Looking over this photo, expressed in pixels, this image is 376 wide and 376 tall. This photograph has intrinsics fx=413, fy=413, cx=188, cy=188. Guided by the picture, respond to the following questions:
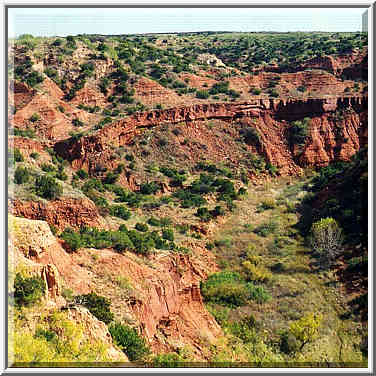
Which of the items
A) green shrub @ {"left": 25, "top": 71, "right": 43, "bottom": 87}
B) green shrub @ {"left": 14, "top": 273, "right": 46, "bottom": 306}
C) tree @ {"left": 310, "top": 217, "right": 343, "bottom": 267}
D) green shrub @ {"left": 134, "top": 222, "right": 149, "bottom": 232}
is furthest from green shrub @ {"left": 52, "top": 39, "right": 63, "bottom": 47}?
green shrub @ {"left": 14, "top": 273, "right": 46, "bottom": 306}

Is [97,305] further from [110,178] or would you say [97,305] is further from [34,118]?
[34,118]

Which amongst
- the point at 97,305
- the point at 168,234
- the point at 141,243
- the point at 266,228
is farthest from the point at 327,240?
the point at 97,305

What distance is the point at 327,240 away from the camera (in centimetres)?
2272

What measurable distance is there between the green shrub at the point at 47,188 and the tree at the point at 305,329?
1237 centimetres

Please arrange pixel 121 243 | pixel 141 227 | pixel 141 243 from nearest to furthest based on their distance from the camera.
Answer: pixel 121 243, pixel 141 243, pixel 141 227

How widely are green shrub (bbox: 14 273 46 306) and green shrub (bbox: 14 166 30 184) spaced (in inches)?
355

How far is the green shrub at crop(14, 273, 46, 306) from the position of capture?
427 inches

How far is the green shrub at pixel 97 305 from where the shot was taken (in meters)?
13.6

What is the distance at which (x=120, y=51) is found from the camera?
47.5 metres

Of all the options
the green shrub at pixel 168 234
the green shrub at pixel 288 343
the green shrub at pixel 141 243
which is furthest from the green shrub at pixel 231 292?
the green shrub at pixel 168 234

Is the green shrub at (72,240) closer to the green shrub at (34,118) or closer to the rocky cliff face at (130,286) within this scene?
the rocky cliff face at (130,286)

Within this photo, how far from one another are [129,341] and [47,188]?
967cm

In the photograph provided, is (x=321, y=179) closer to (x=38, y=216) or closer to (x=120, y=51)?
(x=38, y=216)

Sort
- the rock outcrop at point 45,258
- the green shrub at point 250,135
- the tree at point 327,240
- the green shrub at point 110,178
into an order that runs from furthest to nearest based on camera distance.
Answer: the green shrub at point 250,135 → the green shrub at point 110,178 → the tree at point 327,240 → the rock outcrop at point 45,258
